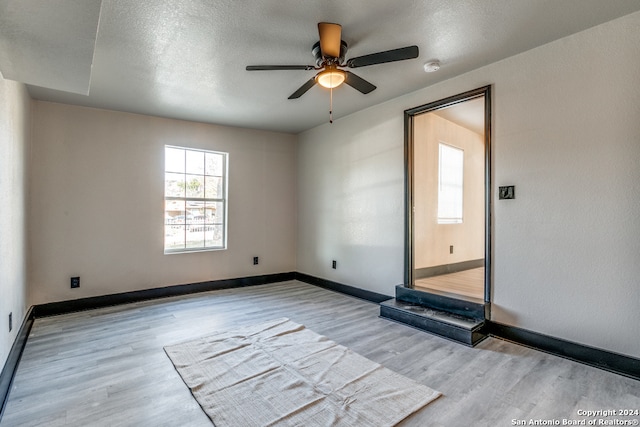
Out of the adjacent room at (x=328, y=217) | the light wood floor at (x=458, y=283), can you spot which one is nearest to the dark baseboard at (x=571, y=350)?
the adjacent room at (x=328, y=217)

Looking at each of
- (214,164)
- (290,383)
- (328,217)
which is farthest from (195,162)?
(290,383)

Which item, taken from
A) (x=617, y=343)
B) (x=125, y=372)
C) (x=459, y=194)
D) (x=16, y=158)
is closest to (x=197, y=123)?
(x=16, y=158)

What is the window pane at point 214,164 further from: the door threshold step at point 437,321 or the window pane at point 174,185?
the door threshold step at point 437,321

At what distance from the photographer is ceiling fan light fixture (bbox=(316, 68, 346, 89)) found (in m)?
2.48

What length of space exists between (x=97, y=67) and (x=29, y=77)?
2.96 feet

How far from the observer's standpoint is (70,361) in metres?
2.47

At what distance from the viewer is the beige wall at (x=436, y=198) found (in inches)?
184

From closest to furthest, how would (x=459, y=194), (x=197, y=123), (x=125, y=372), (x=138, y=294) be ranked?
(x=125, y=372), (x=138, y=294), (x=197, y=123), (x=459, y=194)

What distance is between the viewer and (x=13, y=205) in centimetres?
265

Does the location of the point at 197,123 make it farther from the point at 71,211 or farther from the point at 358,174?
the point at 358,174

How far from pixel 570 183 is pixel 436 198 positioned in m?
2.51

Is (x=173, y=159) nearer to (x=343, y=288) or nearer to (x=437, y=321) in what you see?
(x=343, y=288)

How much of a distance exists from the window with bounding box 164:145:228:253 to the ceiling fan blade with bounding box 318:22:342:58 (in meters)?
3.12

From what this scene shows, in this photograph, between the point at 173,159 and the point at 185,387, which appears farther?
the point at 173,159
